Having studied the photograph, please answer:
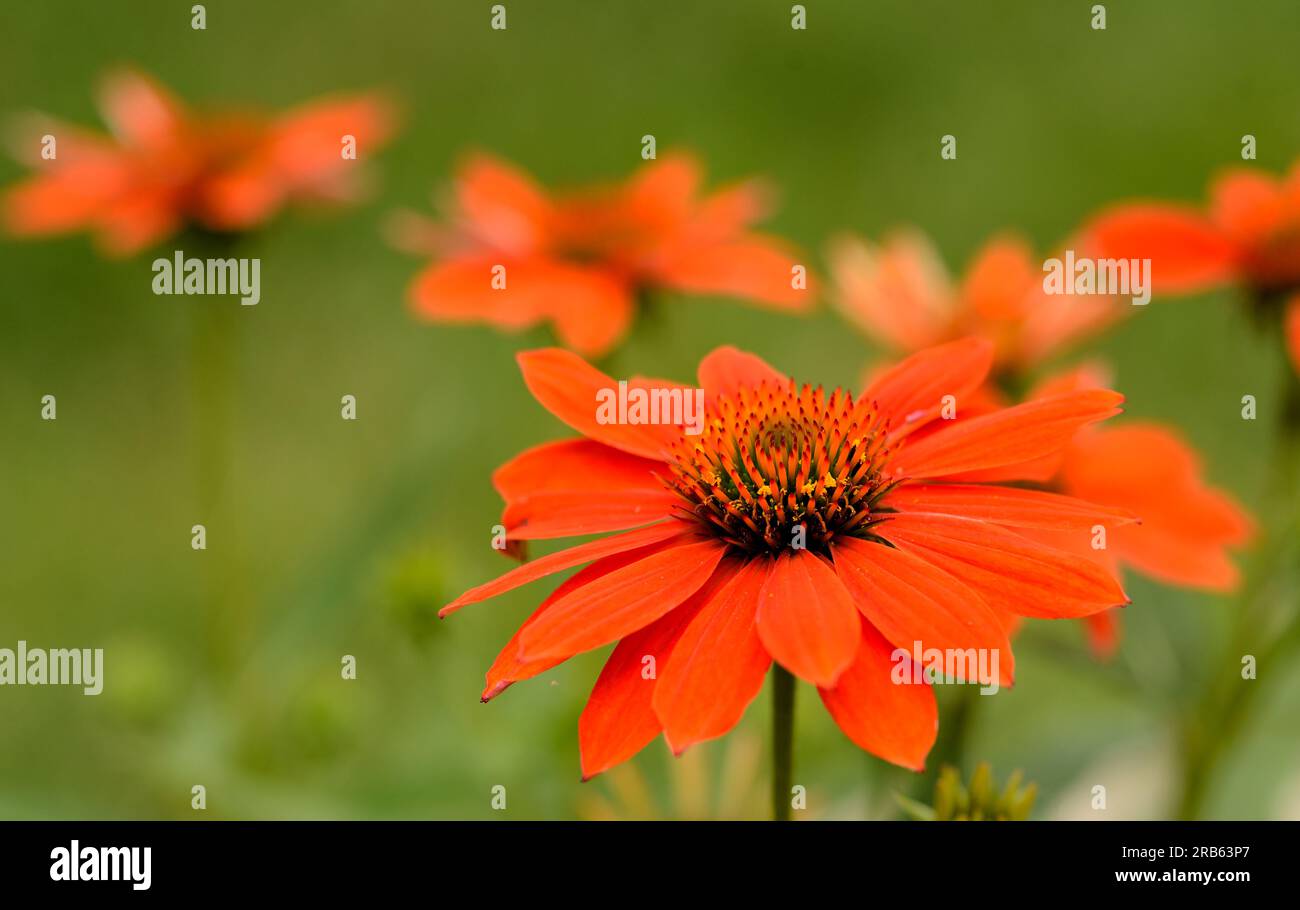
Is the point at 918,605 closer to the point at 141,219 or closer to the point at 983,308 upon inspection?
the point at 983,308

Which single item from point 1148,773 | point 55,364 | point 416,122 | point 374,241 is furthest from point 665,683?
point 416,122

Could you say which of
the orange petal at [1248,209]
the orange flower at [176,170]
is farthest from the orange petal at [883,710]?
the orange flower at [176,170]

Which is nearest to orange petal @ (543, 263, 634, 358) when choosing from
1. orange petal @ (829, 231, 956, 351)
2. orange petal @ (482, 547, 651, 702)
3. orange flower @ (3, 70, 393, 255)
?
orange petal @ (829, 231, 956, 351)

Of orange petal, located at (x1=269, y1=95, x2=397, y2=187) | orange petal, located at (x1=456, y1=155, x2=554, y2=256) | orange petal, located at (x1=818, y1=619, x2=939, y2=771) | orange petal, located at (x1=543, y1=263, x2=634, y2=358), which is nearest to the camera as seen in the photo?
orange petal, located at (x1=818, y1=619, x2=939, y2=771)

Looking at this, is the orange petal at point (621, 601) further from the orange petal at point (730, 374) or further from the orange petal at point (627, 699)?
the orange petal at point (730, 374)

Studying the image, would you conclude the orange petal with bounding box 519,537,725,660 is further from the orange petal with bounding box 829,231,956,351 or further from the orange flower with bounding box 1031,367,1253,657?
the orange petal with bounding box 829,231,956,351

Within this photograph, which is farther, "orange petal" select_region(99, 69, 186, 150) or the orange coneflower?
"orange petal" select_region(99, 69, 186, 150)
